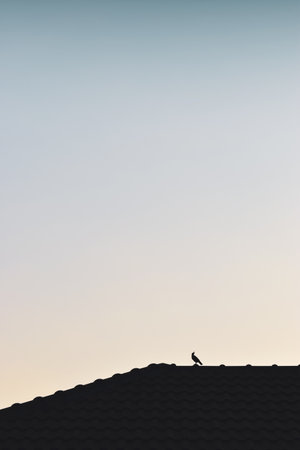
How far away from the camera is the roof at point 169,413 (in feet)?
36.9

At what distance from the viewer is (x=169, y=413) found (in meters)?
12.0

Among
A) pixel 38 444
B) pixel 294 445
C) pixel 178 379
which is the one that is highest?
pixel 178 379

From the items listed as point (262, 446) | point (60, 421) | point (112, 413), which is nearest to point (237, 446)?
point (262, 446)

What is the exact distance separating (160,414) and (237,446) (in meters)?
1.52

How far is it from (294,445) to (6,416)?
490cm

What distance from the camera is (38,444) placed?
11.3 meters

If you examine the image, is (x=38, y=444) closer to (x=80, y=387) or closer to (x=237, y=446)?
(x=80, y=387)

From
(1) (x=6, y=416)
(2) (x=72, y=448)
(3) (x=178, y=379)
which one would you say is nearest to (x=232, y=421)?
(3) (x=178, y=379)

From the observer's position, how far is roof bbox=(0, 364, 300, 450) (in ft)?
36.9

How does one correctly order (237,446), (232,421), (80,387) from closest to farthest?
(237,446), (232,421), (80,387)

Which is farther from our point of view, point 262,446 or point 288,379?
point 288,379

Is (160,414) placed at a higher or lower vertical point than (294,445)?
higher

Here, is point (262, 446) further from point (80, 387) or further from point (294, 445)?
point (80, 387)

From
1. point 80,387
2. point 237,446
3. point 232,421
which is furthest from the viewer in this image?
point 80,387
